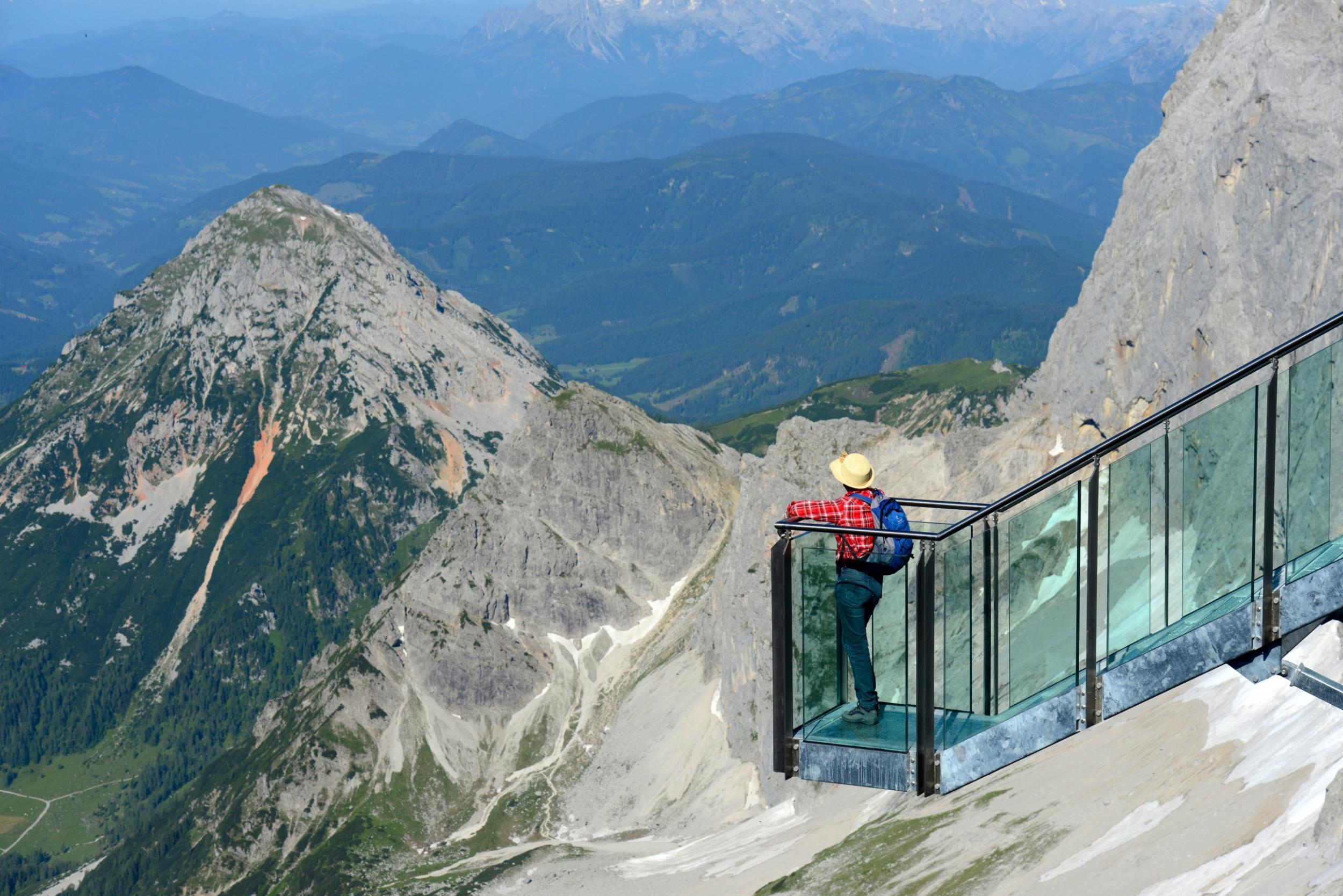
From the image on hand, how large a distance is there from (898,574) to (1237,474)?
6.14m

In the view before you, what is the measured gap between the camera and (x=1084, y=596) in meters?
24.0

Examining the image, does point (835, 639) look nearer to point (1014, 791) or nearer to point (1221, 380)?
point (1221, 380)

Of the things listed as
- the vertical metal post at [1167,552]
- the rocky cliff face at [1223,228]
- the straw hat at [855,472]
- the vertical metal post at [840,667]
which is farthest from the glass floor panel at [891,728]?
the rocky cliff face at [1223,228]

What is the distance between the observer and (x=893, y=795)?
98.9 meters

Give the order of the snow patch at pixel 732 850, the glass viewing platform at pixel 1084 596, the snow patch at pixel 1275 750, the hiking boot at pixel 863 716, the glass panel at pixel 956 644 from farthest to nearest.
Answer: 1. the snow patch at pixel 732 850
2. the snow patch at pixel 1275 750
3. the hiking boot at pixel 863 716
4. the glass panel at pixel 956 644
5. the glass viewing platform at pixel 1084 596

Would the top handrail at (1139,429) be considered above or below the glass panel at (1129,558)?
above

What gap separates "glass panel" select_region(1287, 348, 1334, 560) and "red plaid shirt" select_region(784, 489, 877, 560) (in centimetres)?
735

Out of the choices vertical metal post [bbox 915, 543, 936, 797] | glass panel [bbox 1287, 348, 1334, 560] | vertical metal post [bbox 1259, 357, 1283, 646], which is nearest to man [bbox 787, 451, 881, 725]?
vertical metal post [bbox 915, 543, 936, 797]

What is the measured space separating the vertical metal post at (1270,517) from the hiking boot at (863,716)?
21.9ft

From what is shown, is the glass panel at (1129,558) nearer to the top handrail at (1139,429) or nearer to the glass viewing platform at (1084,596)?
the glass viewing platform at (1084,596)

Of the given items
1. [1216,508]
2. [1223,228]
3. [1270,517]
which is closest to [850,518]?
[1216,508]

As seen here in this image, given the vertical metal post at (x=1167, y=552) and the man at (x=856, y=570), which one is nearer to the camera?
the man at (x=856, y=570)

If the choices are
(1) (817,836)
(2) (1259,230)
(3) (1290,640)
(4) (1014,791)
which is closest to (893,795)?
(1) (817,836)

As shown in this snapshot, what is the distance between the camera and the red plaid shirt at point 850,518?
23.4 m
